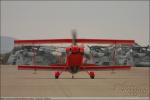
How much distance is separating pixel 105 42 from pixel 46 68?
382cm

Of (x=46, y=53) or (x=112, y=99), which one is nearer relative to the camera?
(x=112, y=99)

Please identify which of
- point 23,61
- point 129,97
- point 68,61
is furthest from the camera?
point 23,61

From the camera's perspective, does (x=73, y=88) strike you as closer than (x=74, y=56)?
Yes

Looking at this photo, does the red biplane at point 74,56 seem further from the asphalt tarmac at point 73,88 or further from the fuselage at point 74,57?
the asphalt tarmac at point 73,88

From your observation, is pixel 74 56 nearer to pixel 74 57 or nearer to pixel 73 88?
pixel 74 57

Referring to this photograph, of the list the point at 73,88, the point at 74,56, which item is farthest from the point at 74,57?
the point at 73,88

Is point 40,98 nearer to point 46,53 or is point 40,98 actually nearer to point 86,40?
point 86,40

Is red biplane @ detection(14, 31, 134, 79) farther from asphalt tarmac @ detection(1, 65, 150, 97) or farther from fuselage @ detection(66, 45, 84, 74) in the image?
asphalt tarmac @ detection(1, 65, 150, 97)

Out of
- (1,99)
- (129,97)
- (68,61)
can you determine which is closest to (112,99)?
(129,97)

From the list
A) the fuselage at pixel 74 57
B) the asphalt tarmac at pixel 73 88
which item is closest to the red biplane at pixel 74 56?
the fuselage at pixel 74 57

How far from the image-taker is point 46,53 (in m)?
114

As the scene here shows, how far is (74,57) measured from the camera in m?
22.2

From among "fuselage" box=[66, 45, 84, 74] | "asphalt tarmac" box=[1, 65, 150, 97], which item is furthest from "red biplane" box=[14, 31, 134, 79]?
"asphalt tarmac" box=[1, 65, 150, 97]

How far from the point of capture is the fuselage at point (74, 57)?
72.2 ft
